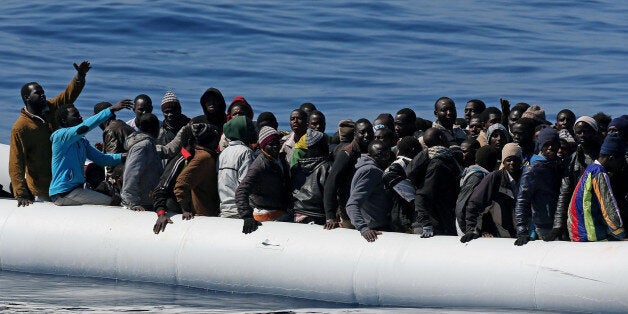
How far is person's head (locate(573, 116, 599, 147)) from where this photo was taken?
13.2 metres

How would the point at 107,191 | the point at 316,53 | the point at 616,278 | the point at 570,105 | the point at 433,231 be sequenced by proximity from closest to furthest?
the point at 616,278 < the point at 433,231 < the point at 107,191 < the point at 570,105 < the point at 316,53

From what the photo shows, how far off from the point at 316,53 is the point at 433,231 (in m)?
23.8

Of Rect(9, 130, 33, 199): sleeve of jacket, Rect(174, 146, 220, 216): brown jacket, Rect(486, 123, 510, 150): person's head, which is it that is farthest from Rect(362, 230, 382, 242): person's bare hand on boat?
Rect(9, 130, 33, 199): sleeve of jacket

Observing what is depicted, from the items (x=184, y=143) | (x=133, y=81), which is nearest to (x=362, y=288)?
(x=184, y=143)

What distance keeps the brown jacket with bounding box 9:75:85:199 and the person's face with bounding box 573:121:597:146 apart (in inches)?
217

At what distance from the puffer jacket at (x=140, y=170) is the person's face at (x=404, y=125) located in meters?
2.61

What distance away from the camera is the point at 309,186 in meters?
13.8

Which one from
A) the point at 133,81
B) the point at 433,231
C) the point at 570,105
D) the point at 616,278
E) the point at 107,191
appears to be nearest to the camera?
the point at 616,278

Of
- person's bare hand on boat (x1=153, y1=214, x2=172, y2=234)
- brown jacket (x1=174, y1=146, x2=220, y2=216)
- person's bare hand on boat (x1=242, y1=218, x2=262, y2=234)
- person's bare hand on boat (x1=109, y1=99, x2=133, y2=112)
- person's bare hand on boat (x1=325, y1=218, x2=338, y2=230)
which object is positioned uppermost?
person's bare hand on boat (x1=109, y1=99, x2=133, y2=112)

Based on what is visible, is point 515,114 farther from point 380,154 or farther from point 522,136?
point 380,154

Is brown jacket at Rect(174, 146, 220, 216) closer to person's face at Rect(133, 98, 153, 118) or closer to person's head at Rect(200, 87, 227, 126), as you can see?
person's head at Rect(200, 87, 227, 126)

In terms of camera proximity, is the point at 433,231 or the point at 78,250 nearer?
the point at 433,231

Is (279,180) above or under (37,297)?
above

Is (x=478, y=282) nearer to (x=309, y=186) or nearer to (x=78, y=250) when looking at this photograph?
(x=309, y=186)
